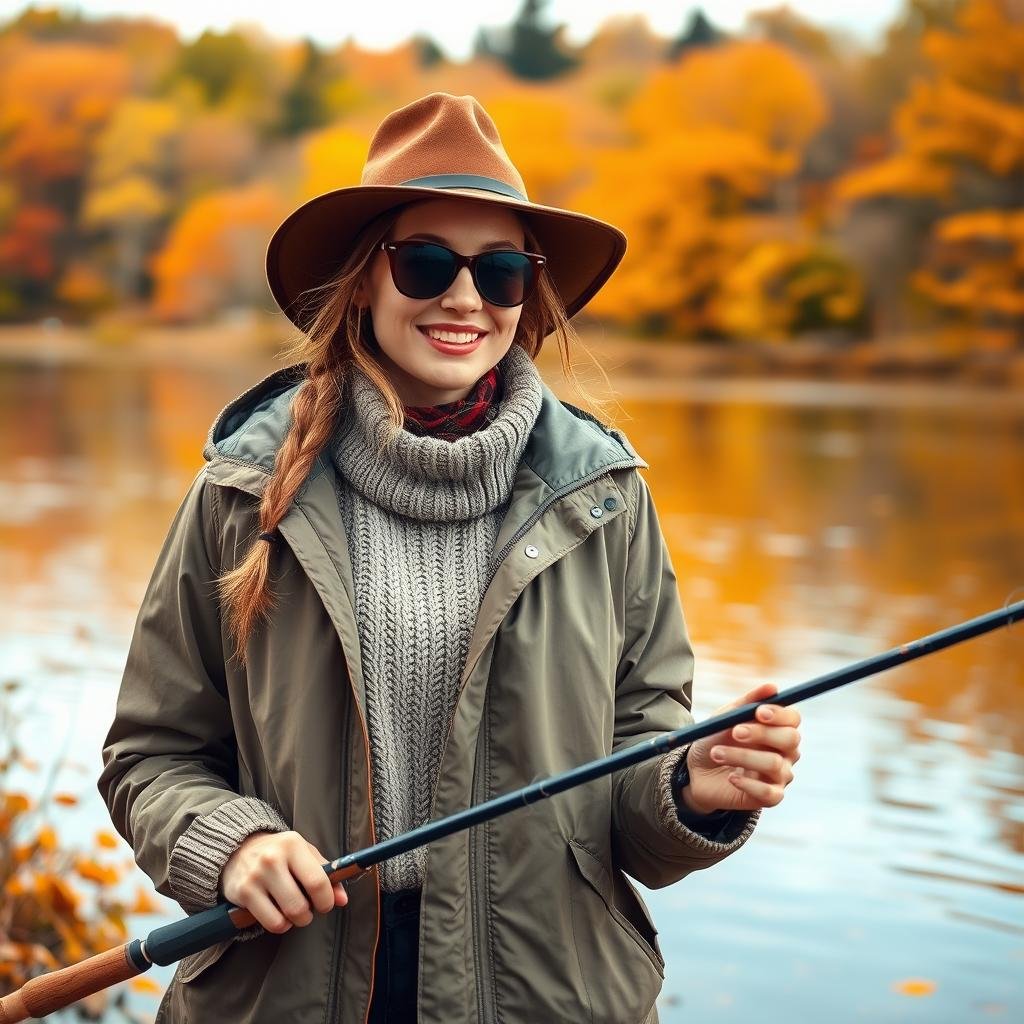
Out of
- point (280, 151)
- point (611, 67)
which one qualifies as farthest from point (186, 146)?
point (611, 67)

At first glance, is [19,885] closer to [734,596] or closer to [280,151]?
[734,596]

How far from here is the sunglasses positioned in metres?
2.14

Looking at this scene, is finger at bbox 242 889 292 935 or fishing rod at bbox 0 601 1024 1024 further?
finger at bbox 242 889 292 935

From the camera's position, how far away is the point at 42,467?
1625cm

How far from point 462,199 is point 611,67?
2449 inches

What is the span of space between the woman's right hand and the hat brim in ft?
2.83

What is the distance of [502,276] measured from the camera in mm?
2180

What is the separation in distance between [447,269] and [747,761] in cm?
78

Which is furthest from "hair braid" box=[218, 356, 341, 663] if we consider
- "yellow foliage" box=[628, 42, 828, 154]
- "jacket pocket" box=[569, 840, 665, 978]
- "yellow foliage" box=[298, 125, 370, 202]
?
"yellow foliage" box=[298, 125, 370, 202]

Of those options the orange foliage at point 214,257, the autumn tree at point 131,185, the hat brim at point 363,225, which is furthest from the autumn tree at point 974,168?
the autumn tree at point 131,185

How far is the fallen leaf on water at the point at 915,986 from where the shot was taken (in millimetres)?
4430

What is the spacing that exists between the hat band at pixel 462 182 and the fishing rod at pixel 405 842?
78 centimetres

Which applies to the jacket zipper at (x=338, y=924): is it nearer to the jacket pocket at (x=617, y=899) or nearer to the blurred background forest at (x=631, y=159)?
the jacket pocket at (x=617, y=899)

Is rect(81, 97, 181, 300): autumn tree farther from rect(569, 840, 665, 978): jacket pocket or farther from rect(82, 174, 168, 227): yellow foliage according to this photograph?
rect(569, 840, 665, 978): jacket pocket
